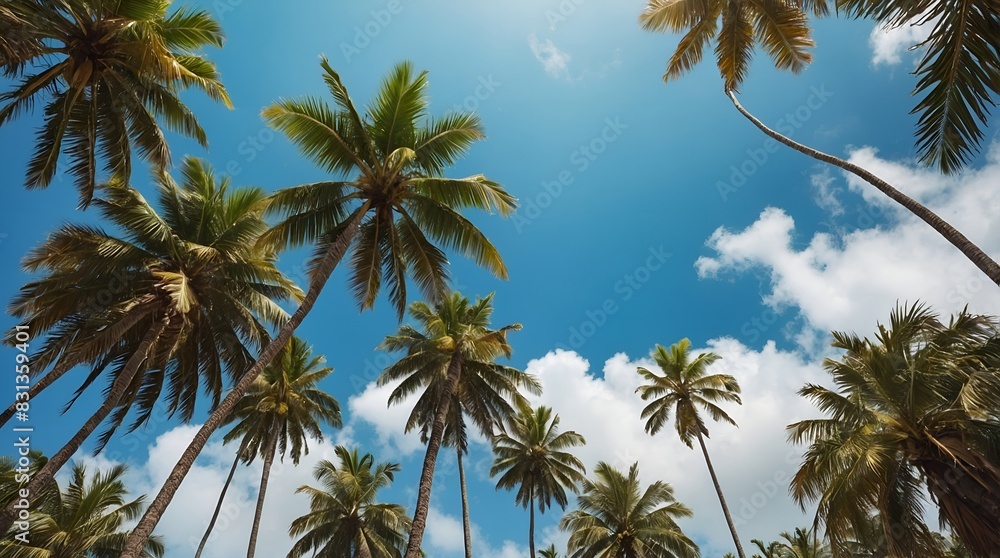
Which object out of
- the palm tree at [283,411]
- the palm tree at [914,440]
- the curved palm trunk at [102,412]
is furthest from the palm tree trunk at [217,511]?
the palm tree at [914,440]

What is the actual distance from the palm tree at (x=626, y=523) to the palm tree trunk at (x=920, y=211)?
22165 mm

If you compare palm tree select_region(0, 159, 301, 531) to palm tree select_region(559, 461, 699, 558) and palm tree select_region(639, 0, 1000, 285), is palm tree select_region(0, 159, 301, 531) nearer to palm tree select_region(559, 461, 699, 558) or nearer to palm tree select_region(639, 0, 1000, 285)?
palm tree select_region(639, 0, 1000, 285)

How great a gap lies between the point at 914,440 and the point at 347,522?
26.0 meters

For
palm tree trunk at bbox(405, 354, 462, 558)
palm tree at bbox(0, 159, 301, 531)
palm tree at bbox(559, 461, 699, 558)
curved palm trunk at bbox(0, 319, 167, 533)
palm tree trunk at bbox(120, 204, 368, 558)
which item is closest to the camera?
palm tree trunk at bbox(120, 204, 368, 558)

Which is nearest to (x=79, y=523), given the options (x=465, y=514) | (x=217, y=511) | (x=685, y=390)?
Result: (x=217, y=511)

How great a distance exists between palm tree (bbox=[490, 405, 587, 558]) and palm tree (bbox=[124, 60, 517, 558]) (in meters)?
17.7

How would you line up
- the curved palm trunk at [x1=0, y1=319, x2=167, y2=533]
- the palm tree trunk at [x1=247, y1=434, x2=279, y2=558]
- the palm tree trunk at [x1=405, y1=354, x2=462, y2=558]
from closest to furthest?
the curved palm trunk at [x1=0, y1=319, x2=167, y2=533]
the palm tree trunk at [x1=405, y1=354, x2=462, y2=558]
the palm tree trunk at [x1=247, y1=434, x2=279, y2=558]

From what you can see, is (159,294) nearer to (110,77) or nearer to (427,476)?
(110,77)

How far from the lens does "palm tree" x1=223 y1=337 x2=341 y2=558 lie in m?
22.7

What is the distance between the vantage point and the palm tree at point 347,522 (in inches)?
1063

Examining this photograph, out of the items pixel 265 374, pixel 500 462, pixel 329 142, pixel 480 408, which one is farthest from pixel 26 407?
pixel 500 462

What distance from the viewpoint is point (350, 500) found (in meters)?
27.8

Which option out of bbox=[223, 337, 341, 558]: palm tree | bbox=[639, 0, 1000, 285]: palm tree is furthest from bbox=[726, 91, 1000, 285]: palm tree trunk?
bbox=[223, 337, 341, 558]: palm tree

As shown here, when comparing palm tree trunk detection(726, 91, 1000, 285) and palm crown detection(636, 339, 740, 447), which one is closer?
palm tree trunk detection(726, 91, 1000, 285)
